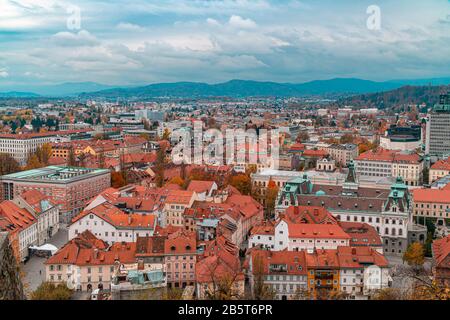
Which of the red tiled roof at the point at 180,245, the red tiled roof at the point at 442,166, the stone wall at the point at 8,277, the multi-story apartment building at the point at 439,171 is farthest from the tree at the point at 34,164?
the stone wall at the point at 8,277

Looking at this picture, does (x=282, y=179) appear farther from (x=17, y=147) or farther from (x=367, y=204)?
(x=17, y=147)

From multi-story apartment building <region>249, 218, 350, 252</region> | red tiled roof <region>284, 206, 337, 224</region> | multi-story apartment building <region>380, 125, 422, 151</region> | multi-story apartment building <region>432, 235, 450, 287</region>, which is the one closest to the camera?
multi-story apartment building <region>432, 235, 450, 287</region>

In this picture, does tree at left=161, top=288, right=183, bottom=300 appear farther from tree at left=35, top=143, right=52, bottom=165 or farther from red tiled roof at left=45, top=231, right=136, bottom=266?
tree at left=35, top=143, right=52, bottom=165

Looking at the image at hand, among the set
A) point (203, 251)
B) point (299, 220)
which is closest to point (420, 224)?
point (299, 220)

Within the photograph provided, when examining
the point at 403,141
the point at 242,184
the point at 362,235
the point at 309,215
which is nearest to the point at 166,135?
the point at 403,141

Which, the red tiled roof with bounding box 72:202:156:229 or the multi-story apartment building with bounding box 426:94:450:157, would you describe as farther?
the multi-story apartment building with bounding box 426:94:450:157

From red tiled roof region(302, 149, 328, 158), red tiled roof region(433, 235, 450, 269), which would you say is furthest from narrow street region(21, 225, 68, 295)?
red tiled roof region(302, 149, 328, 158)
